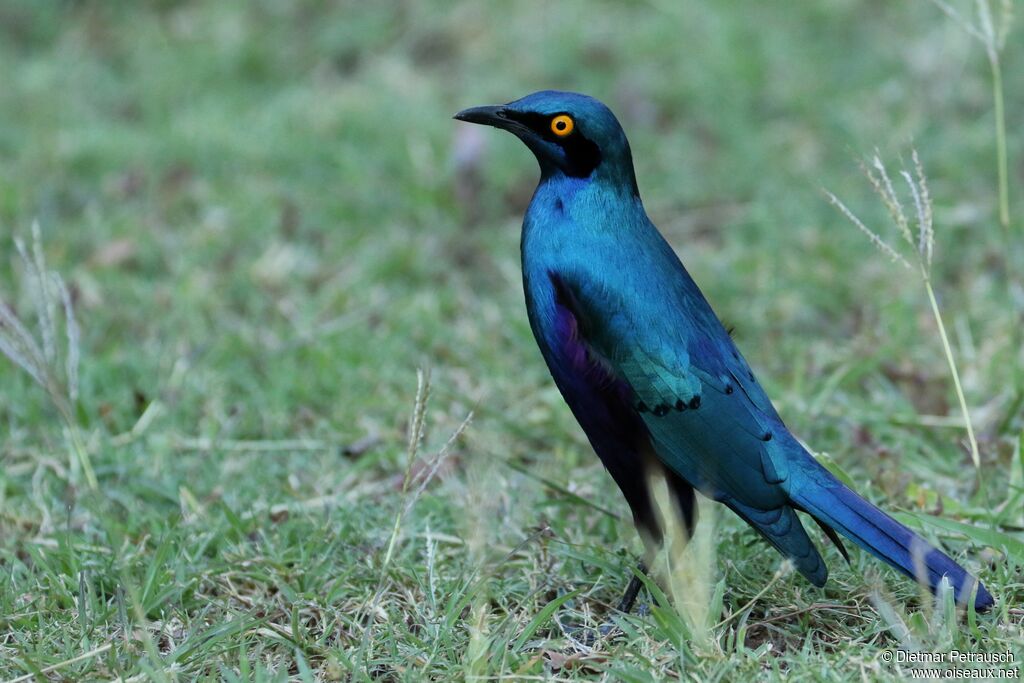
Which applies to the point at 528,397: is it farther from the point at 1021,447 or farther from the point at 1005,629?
the point at 1005,629

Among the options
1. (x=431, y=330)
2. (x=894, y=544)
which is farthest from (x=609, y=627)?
(x=431, y=330)

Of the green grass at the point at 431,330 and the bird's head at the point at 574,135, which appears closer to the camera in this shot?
the green grass at the point at 431,330

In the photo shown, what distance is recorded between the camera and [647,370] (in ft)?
9.09

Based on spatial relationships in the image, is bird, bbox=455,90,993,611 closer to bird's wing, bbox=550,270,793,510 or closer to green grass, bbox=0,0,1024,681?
bird's wing, bbox=550,270,793,510

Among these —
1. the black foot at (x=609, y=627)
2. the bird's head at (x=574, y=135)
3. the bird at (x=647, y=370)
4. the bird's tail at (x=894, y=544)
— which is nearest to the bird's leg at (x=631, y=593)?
the black foot at (x=609, y=627)

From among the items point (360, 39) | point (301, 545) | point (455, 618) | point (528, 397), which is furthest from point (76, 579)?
point (360, 39)

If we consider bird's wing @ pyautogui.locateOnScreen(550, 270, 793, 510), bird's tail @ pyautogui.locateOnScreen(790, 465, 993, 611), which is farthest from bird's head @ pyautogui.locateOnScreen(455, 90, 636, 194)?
bird's tail @ pyautogui.locateOnScreen(790, 465, 993, 611)

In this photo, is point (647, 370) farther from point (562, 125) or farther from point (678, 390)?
point (562, 125)

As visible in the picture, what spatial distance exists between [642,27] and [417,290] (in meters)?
2.54

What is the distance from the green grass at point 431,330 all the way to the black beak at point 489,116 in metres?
0.79

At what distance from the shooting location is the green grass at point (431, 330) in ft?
9.18

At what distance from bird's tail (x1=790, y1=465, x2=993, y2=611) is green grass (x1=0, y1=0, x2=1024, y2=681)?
0.09 meters

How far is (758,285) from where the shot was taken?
4.82 m

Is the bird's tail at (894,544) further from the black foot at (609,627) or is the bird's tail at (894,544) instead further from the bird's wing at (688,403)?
the black foot at (609,627)
